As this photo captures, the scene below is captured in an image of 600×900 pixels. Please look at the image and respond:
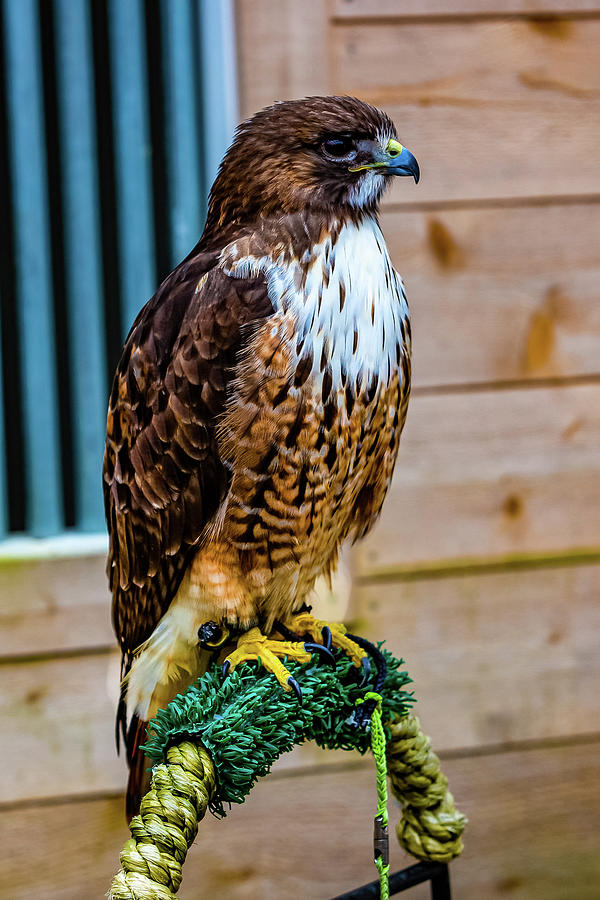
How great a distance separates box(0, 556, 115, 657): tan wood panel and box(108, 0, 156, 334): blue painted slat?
1.53ft

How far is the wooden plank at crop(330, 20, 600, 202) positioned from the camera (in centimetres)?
180

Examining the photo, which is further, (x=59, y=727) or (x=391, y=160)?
(x=59, y=727)

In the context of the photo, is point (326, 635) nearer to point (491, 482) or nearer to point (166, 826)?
point (166, 826)

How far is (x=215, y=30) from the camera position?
69.1 inches

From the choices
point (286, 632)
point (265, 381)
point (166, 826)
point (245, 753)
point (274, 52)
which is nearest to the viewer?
point (166, 826)

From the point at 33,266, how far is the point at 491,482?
972mm

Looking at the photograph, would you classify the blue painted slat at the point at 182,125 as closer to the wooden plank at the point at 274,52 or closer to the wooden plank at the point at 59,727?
the wooden plank at the point at 274,52

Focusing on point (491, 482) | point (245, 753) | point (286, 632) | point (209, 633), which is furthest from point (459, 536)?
point (245, 753)

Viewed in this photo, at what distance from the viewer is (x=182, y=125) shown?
177 centimetres

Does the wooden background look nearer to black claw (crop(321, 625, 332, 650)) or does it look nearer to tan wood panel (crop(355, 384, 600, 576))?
tan wood panel (crop(355, 384, 600, 576))

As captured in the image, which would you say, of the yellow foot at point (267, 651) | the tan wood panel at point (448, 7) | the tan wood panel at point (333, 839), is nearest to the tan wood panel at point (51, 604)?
the tan wood panel at point (333, 839)

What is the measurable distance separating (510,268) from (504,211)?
4.4 inches

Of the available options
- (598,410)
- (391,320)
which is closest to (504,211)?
(598,410)

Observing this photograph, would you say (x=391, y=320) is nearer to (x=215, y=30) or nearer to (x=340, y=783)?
(x=215, y=30)
